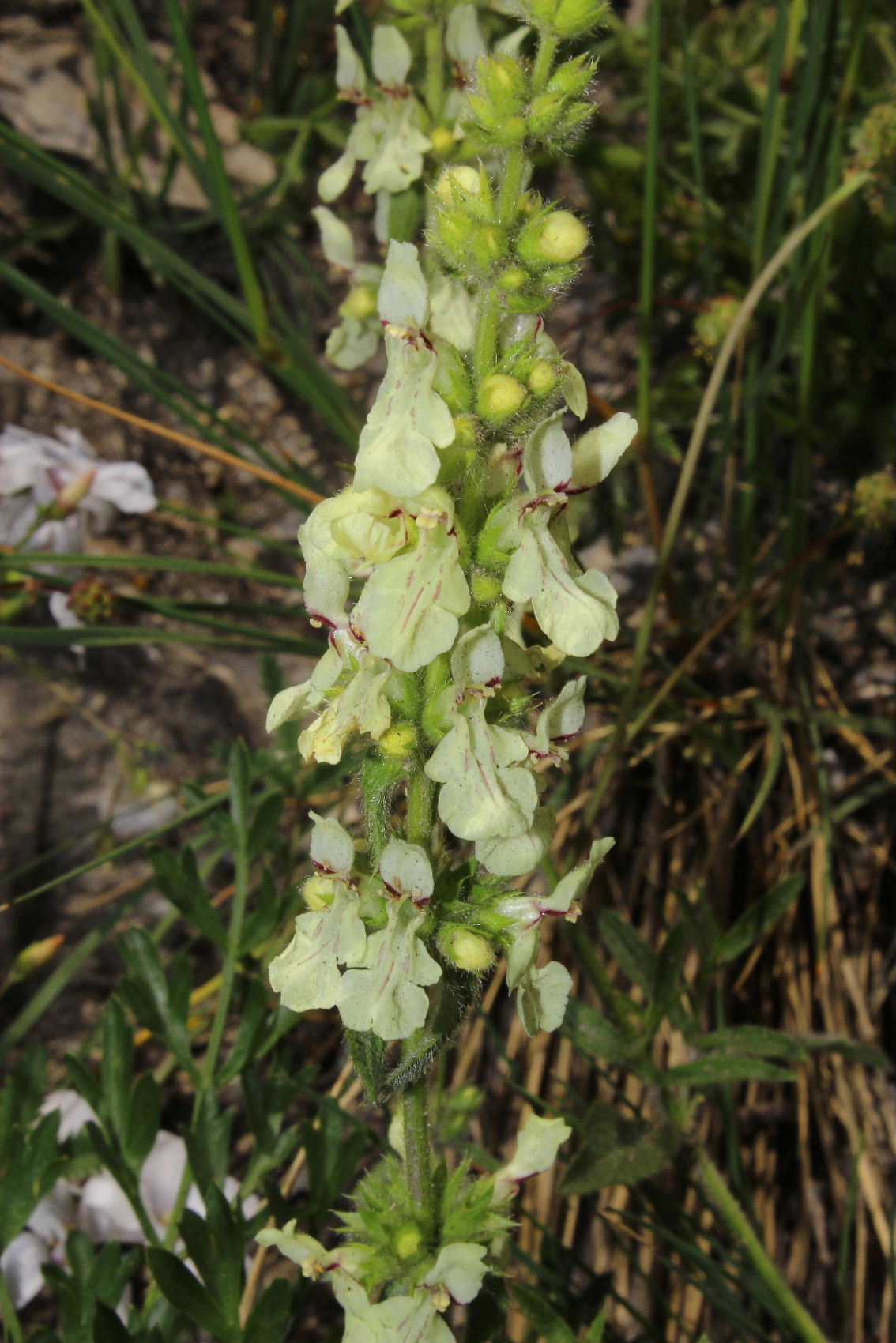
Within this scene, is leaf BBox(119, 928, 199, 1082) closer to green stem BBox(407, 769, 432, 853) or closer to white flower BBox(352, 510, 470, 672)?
green stem BBox(407, 769, 432, 853)

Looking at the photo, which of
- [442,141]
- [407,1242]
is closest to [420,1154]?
[407,1242]

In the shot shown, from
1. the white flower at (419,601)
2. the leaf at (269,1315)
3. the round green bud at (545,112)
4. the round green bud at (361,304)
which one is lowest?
the leaf at (269,1315)

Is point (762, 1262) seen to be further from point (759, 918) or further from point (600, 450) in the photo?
point (600, 450)

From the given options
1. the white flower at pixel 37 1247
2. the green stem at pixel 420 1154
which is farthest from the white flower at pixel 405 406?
the white flower at pixel 37 1247

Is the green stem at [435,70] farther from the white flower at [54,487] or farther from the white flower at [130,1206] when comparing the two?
the white flower at [130,1206]

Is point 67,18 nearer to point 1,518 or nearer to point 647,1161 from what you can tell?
point 1,518

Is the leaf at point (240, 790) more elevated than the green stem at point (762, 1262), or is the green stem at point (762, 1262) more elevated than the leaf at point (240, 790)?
the leaf at point (240, 790)
